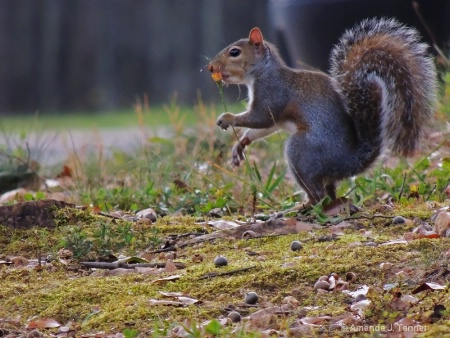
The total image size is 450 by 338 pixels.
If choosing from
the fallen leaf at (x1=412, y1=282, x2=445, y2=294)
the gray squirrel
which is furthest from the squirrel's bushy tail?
the fallen leaf at (x1=412, y1=282, x2=445, y2=294)

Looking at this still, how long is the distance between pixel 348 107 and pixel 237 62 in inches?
24.9

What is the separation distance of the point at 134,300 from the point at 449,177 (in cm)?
191

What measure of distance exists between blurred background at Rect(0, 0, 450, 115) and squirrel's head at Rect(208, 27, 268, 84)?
575 inches

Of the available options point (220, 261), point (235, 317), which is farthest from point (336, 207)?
point (235, 317)

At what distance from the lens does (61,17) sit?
20156 mm

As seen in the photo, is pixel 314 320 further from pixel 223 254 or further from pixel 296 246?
pixel 223 254

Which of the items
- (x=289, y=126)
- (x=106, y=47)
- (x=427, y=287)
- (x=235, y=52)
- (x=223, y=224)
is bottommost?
(x=106, y=47)

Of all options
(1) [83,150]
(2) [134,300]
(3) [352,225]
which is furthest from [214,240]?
(1) [83,150]

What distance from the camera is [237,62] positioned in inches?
181

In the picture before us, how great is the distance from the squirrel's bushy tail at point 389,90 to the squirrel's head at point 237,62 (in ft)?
1.46

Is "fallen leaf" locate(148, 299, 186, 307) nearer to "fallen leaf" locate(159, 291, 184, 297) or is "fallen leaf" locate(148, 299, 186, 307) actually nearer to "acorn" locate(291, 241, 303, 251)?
"fallen leaf" locate(159, 291, 184, 297)

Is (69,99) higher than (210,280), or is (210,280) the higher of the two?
(210,280)

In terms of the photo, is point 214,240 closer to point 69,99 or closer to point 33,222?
point 33,222

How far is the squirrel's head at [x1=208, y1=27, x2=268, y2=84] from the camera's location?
457 cm
